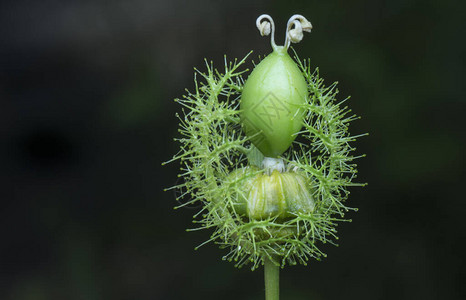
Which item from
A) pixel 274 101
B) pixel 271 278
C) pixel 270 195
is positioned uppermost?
pixel 274 101

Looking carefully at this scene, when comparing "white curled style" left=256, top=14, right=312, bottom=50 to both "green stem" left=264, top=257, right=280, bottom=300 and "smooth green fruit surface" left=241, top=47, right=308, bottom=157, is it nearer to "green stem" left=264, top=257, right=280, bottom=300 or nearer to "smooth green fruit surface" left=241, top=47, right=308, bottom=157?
"smooth green fruit surface" left=241, top=47, right=308, bottom=157

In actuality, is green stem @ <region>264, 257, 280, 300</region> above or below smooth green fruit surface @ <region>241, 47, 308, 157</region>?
below

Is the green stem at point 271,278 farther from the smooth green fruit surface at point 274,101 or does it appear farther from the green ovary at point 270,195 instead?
the smooth green fruit surface at point 274,101

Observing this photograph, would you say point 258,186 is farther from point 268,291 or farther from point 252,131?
point 268,291

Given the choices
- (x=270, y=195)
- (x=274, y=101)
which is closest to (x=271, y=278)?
(x=270, y=195)

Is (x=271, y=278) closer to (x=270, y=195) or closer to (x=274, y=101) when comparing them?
(x=270, y=195)

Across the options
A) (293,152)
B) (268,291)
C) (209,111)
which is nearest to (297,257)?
(268,291)

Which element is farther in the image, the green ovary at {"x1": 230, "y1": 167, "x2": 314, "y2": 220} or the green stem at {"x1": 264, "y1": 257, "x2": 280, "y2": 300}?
the green stem at {"x1": 264, "y1": 257, "x2": 280, "y2": 300}
